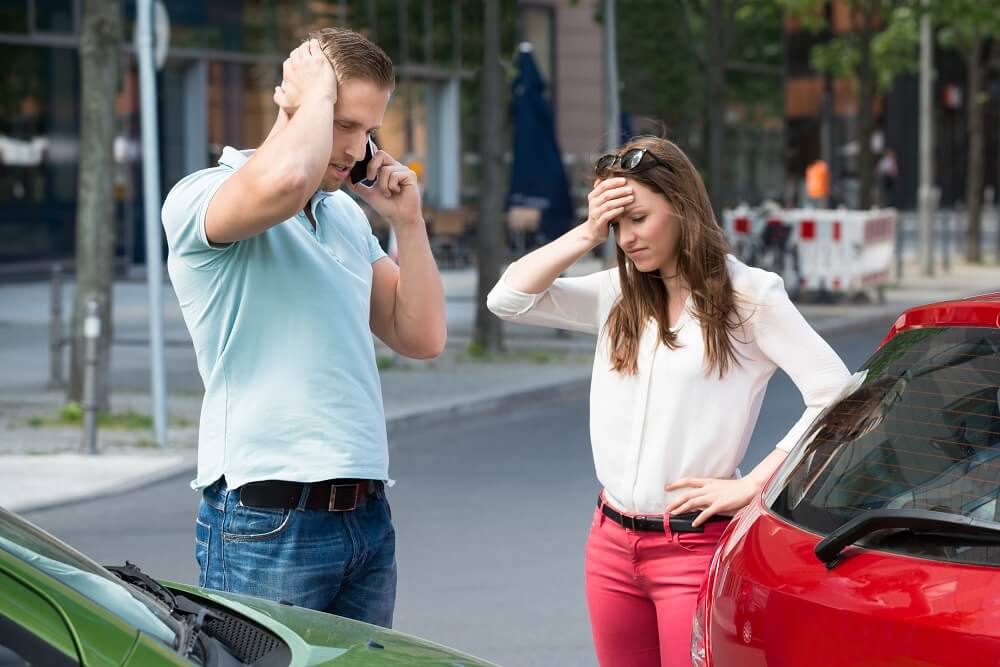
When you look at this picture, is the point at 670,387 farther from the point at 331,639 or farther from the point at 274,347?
the point at 331,639

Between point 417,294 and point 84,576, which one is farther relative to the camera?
point 417,294

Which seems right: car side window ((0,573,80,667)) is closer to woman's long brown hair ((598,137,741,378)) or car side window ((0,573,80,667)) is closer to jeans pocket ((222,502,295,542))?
jeans pocket ((222,502,295,542))

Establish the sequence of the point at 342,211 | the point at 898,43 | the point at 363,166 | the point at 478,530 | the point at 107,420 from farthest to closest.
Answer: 1. the point at 898,43
2. the point at 107,420
3. the point at 478,530
4. the point at 342,211
5. the point at 363,166

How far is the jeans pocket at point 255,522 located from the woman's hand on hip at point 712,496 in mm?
858

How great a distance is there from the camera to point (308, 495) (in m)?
3.37

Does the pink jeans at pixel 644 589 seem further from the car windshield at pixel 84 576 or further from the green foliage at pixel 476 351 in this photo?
the green foliage at pixel 476 351

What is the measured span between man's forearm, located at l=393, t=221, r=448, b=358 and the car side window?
1.31m

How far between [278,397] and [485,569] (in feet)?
14.6

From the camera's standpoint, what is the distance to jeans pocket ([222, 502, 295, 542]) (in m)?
3.36

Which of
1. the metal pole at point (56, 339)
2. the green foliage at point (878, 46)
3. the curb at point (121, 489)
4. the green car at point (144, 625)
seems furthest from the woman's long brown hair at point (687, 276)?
the green foliage at point (878, 46)

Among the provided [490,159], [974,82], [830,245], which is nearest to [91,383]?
[490,159]

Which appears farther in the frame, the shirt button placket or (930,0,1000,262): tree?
(930,0,1000,262): tree

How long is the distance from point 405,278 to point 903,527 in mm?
1249

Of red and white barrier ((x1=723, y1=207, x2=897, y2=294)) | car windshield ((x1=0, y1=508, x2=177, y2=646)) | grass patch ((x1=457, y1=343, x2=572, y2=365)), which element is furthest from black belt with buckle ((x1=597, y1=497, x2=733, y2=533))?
red and white barrier ((x1=723, y1=207, x2=897, y2=294))
